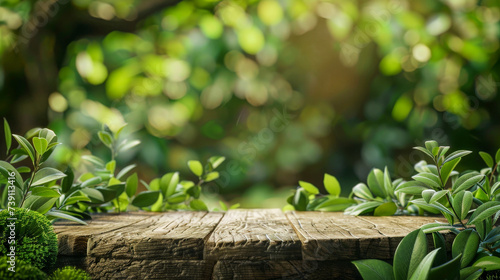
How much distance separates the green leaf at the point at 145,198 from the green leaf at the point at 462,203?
0.55 m

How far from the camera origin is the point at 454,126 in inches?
58.9

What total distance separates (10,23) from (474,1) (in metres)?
1.77

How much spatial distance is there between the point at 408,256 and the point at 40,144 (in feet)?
1.59

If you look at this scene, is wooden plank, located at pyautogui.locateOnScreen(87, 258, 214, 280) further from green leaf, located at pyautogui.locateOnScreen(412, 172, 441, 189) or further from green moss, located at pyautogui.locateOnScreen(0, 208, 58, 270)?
green leaf, located at pyautogui.locateOnScreen(412, 172, 441, 189)

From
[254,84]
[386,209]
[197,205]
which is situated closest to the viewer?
[386,209]

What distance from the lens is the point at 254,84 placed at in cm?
160

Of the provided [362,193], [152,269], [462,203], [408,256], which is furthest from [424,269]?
[362,193]

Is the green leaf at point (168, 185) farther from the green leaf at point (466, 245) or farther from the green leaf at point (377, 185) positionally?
the green leaf at point (466, 245)

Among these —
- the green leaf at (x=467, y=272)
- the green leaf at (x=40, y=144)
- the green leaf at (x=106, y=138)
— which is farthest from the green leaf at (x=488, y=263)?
the green leaf at (x=106, y=138)

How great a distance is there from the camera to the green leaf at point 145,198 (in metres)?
0.79

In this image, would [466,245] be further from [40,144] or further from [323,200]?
[40,144]

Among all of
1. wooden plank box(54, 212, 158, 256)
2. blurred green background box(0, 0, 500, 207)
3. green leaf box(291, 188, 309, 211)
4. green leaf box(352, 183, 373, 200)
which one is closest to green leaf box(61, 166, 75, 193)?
wooden plank box(54, 212, 158, 256)

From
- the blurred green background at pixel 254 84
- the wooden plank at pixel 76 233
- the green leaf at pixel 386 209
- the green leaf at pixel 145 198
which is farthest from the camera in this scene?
the blurred green background at pixel 254 84

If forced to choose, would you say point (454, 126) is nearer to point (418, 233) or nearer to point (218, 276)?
point (418, 233)
